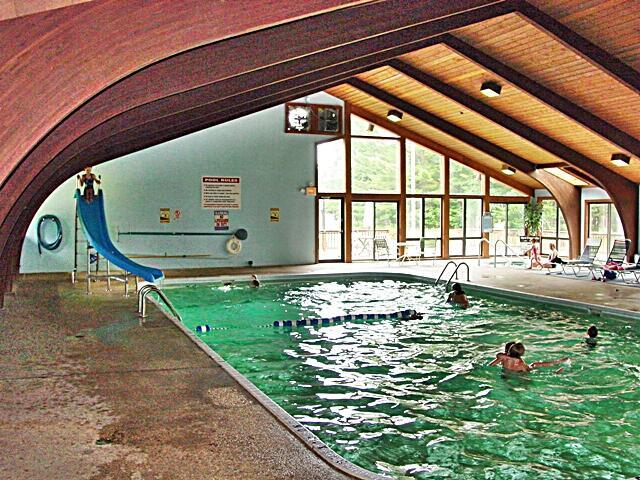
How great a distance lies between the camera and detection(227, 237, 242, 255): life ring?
16344mm

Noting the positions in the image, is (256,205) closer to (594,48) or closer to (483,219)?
(483,219)

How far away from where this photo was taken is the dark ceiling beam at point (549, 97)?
11.1 meters

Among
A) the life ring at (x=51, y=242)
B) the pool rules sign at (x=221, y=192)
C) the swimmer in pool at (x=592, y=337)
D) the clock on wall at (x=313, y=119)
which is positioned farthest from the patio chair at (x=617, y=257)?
the life ring at (x=51, y=242)

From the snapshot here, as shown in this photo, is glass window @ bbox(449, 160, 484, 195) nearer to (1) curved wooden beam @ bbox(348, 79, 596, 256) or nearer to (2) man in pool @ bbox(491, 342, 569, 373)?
(1) curved wooden beam @ bbox(348, 79, 596, 256)

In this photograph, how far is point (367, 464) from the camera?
4730mm

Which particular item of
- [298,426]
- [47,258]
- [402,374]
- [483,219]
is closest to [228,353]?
[402,374]

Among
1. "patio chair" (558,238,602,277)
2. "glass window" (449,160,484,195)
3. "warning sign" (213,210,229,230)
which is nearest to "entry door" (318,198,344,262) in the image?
"warning sign" (213,210,229,230)

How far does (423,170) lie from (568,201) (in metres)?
4.08

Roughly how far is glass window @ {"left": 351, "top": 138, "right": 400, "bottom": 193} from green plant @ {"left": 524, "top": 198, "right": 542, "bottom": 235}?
4.31 metres

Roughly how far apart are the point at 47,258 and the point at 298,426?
12.5 metres

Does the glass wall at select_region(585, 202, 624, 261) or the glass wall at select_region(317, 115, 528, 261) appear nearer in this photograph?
the glass wall at select_region(585, 202, 624, 261)

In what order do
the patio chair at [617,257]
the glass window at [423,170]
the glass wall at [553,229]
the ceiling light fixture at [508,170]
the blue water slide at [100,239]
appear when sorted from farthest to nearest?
the glass wall at [553,229]
the glass window at [423,170]
the ceiling light fixture at [508,170]
the patio chair at [617,257]
the blue water slide at [100,239]

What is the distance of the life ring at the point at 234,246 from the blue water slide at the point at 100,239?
515 centimetres

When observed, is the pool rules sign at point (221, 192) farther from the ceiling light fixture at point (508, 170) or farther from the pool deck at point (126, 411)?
the pool deck at point (126, 411)
